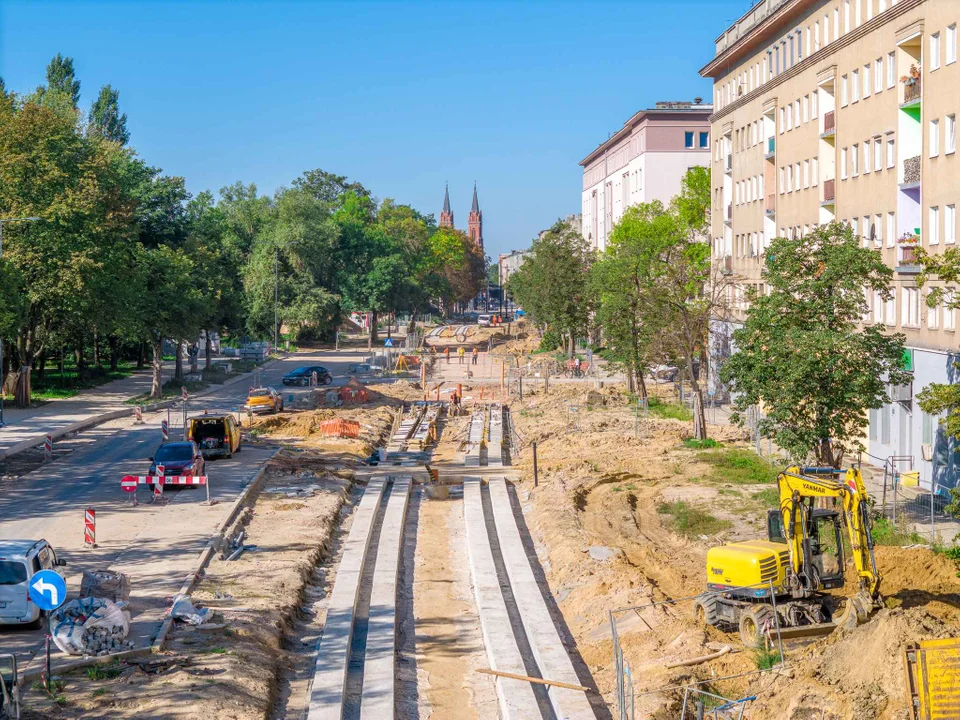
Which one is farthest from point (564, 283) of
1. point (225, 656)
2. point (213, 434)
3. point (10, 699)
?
point (10, 699)

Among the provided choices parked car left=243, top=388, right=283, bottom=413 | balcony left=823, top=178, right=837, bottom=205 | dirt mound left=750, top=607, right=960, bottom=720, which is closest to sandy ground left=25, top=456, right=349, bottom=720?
dirt mound left=750, top=607, right=960, bottom=720

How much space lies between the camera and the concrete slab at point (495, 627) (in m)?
17.9

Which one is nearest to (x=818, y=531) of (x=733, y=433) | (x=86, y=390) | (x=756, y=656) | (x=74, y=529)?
(x=756, y=656)

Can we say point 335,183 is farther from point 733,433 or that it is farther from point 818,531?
point 818,531

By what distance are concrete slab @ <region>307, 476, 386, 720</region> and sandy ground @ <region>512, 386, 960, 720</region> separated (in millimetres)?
4357

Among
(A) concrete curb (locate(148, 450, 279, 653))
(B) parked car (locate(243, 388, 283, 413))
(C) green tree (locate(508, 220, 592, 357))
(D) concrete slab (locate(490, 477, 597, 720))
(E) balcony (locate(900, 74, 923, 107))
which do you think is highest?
(E) balcony (locate(900, 74, 923, 107))

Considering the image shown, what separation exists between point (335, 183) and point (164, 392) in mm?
99520

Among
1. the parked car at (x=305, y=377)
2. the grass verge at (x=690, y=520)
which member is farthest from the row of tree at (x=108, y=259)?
the grass verge at (x=690, y=520)

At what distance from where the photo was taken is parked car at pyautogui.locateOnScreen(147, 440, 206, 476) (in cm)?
3447

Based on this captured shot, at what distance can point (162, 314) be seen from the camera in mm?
59781

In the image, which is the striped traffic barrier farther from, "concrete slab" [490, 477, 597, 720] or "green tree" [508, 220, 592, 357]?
"green tree" [508, 220, 592, 357]

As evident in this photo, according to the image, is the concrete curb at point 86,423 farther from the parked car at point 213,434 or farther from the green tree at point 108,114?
the green tree at point 108,114

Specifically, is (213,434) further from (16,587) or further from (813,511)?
(813,511)

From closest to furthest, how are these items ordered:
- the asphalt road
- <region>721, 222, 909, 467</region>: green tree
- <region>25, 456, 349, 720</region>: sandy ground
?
1. <region>25, 456, 349, 720</region>: sandy ground
2. the asphalt road
3. <region>721, 222, 909, 467</region>: green tree
